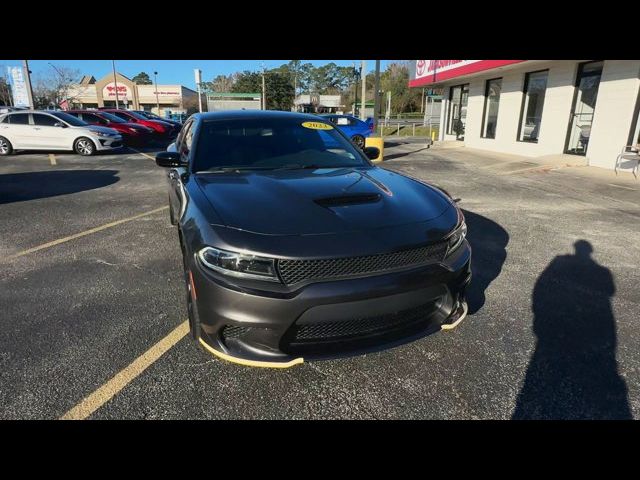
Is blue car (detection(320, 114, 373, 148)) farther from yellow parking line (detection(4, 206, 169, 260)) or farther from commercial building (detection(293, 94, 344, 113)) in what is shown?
commercial building (detection(293, 94, 344, 113))

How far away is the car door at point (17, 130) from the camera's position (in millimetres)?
14062

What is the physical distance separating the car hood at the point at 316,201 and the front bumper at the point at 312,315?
0.33 meters

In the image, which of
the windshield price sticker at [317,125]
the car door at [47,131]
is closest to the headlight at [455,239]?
the windshield price sticker at [317,125]

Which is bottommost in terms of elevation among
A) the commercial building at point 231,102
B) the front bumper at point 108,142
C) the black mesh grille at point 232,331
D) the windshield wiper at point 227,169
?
the black mesh grille at point 232,331

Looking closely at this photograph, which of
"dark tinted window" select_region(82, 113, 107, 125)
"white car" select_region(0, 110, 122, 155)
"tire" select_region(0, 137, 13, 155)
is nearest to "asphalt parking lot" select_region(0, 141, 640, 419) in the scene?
"white car" select_region(0, 110, 122, 155)

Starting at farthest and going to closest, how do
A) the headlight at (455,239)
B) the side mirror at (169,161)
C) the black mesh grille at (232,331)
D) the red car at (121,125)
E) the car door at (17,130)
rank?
1. the red car at (121,125)
2. the car door at (17,130)
3. the side mirror at (169,161)
4. the headlight at (455,239)
5. the black mesh grille at (232,331)

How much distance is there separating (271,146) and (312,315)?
2.02m

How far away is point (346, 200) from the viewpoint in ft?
8.31

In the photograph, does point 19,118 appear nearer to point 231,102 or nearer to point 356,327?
point 356,327

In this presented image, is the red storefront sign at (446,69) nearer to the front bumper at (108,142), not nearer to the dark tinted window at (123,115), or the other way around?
the front bumper at (108,142)

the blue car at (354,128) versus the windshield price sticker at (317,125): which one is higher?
the windshield price sticker at (317,125)

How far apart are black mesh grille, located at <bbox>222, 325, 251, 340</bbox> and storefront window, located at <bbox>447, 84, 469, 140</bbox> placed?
20926mm
